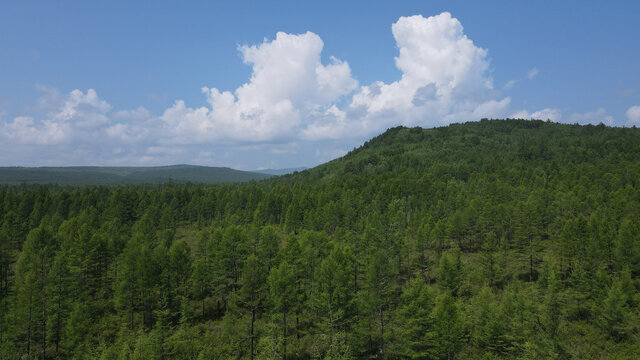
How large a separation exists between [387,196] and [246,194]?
6029cm

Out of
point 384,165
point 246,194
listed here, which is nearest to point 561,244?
point 246,194

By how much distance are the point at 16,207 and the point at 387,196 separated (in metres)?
125

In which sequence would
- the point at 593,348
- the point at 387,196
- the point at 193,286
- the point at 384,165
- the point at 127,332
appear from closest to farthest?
1. the point at 593,348
2. the point at 127,332
3. the point at 193,286
4. the point at 387,196
5. the point at 384,165

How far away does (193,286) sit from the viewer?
167 ft

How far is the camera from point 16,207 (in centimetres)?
9350

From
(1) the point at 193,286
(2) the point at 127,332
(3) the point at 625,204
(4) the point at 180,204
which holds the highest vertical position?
(3) the point at 625,204

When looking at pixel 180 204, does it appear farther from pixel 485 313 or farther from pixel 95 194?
pixel 485 313

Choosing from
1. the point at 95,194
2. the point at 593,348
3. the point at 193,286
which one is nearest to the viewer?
the point at 593,348

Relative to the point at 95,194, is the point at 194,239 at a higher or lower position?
lower

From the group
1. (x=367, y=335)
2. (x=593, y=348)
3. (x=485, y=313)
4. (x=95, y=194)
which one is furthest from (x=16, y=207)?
(x=593, y=348)

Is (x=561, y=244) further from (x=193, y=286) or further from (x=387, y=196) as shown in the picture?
(x=193, y=286)

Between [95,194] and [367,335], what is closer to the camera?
[367,335]

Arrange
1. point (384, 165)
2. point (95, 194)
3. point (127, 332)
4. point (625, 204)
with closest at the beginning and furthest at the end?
point (127, 332) → point (625, 204) → point (95, 194) → point (384, 165)

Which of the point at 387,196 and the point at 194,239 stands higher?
the point at 387,196
